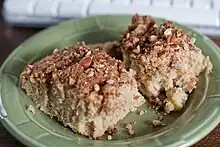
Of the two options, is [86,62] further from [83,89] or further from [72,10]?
[72,10]

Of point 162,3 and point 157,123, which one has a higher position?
point 162,3

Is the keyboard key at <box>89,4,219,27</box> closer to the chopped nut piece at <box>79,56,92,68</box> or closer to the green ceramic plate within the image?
the green ceramic plate

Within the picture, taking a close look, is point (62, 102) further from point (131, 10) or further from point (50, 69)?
point (131, 10)

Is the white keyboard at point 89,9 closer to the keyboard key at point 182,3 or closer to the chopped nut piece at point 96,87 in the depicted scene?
the keyboard key at point 182,3

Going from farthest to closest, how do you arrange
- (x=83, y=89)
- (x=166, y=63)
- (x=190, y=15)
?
(x=190, y=15) < (x=166, y=63) < (x=83, y=89)

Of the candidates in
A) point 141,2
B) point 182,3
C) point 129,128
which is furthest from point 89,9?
point 129,128

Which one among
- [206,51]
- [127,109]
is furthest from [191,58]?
[127,109]

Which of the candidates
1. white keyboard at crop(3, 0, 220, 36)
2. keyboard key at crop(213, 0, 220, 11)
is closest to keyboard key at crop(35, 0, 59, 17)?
white keyboard at crop(3, 0, 220, 36)
